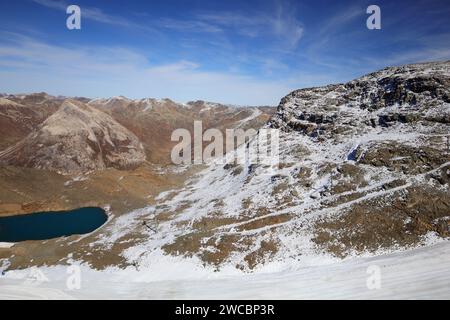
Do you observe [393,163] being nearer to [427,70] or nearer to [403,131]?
[403,131]

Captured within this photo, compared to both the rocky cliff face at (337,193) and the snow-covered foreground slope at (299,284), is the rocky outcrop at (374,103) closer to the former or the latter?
the rocky cliff face at (337,193)

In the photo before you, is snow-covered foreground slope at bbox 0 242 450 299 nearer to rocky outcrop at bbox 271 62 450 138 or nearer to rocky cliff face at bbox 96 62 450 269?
rocky cliff face at bbox 96 62 450 269

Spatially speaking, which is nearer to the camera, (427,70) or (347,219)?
(347,219)

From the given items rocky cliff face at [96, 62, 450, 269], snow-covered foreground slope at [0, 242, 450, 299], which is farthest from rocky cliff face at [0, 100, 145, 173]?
snow-covered foreground slope at [0, 242, 450, 299]

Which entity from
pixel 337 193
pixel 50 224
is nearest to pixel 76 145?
pixel 50 224

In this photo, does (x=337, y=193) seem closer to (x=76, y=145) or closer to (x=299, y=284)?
(x=299, y=284)

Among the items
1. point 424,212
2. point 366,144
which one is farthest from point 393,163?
point 424,212
